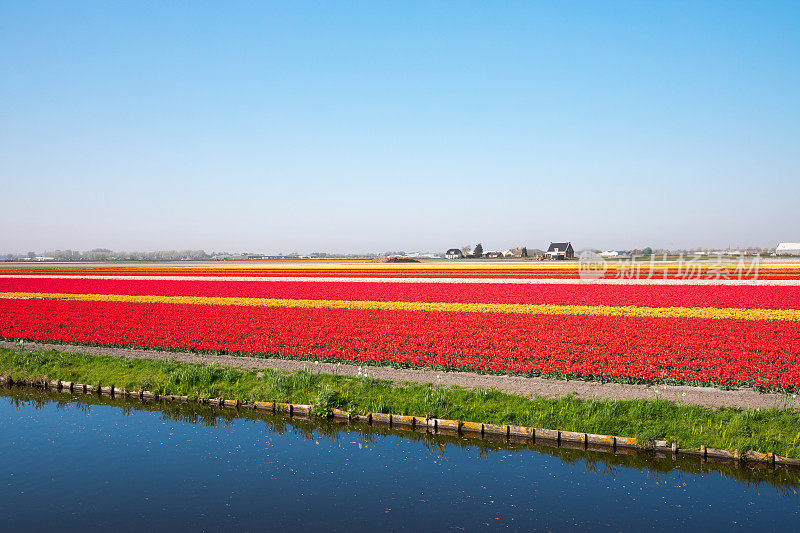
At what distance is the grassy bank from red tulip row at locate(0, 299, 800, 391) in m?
2.50

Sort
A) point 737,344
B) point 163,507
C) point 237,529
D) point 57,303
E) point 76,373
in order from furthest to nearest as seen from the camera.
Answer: point 57,303
point 737,344
point 76,373
point 163,507
point 237,529

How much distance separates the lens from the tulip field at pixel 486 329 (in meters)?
16.1

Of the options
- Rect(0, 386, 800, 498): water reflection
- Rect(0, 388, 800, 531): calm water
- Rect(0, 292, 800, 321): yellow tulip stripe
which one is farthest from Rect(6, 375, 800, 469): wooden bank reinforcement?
Rect(0, 292, 800, 321): yellow tulip stripe

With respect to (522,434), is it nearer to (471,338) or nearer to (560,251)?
(471,338)

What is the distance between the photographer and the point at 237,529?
789cm

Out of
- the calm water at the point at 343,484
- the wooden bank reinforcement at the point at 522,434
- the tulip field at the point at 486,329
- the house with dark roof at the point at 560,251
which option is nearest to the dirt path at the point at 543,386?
the tulip field at the point at 486,329

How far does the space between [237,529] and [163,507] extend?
1537 millimetres

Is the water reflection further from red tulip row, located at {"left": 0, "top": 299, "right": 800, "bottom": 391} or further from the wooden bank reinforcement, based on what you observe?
red tulip row, located at {"left": 0, "top": 299, "right": 800, "bottom": 391}

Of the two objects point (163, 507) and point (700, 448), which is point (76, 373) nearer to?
point (163, 507)

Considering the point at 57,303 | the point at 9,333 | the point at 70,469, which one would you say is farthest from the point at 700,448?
the point at 57,303

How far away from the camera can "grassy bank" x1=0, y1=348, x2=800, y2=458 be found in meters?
11.2

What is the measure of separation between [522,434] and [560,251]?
15568cm

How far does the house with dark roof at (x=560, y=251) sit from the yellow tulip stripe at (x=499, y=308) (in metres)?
126

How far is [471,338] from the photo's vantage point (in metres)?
19.8
